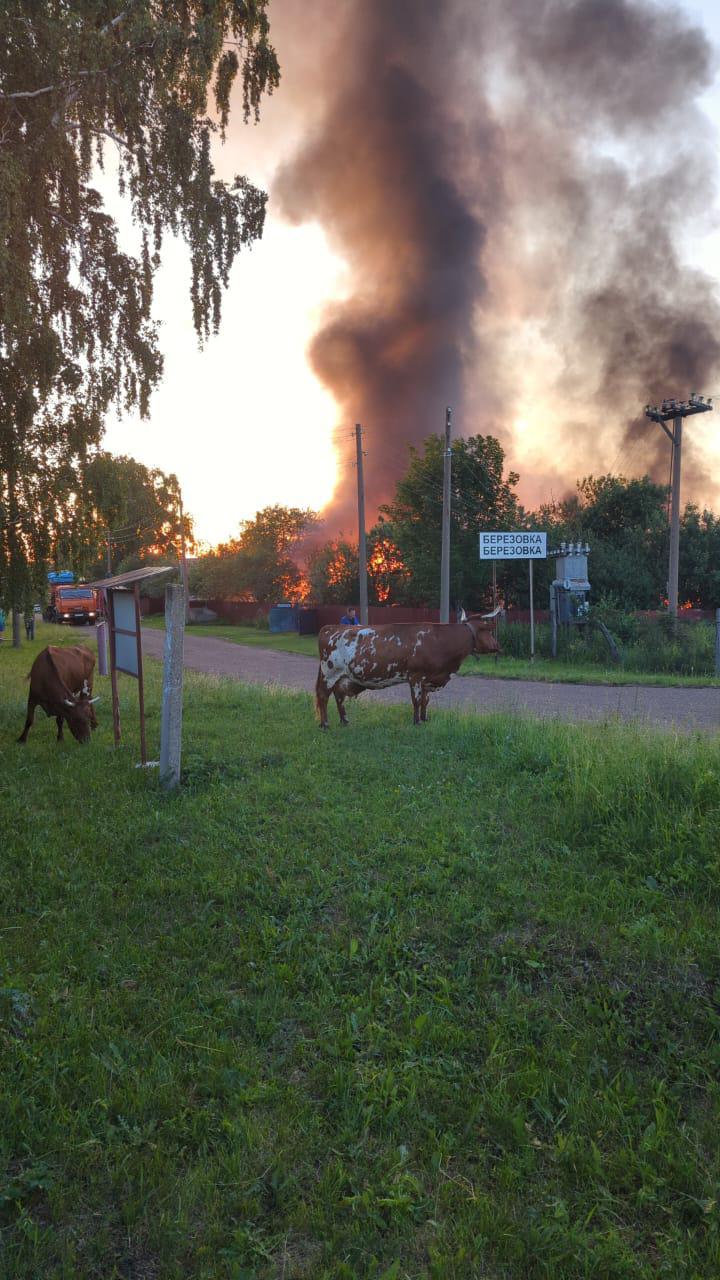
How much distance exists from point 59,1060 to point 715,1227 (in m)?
2.59

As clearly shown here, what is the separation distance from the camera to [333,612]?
3656 cm

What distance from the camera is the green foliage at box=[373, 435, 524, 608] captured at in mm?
34875

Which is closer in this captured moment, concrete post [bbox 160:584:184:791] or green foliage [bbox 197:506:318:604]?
concrete post [bbox 160:584:184:791]

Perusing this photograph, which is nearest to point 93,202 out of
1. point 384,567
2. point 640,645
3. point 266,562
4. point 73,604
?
point 640,645

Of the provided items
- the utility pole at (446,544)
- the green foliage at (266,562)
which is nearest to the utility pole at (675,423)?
the utility pole at (446,544)

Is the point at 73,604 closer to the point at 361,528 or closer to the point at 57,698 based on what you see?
the point at 361,528

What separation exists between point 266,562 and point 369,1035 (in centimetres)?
5755

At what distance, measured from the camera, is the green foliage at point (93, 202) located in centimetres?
875

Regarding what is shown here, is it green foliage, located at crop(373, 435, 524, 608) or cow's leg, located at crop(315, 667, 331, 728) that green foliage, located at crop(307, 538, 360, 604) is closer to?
green foliage, located at crop(373, 435, 524, 608)

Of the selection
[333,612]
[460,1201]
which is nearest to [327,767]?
[460,1201]

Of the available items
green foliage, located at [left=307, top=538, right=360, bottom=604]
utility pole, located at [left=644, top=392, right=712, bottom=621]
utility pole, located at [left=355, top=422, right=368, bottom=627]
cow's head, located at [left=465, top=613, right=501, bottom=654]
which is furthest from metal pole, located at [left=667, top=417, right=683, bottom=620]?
cow's head, located at [left=465, top=613, right=501, bottom=654]

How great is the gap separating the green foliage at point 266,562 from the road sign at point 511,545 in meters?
36.3

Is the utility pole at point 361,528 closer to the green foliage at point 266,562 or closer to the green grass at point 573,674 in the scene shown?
the green grass at point 573,674

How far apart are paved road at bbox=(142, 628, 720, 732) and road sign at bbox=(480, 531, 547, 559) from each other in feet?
19.3
